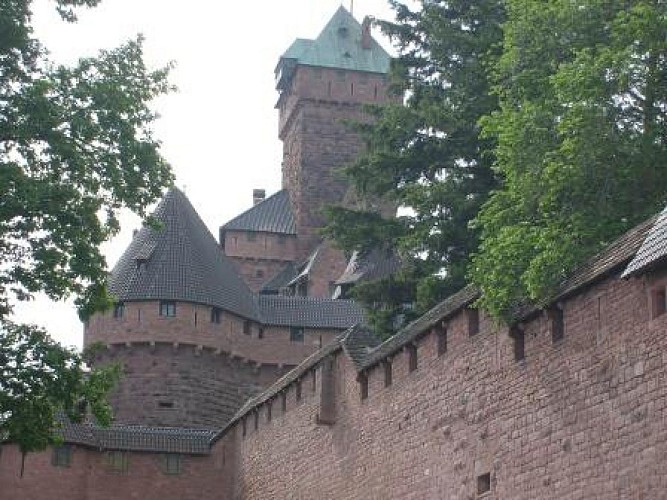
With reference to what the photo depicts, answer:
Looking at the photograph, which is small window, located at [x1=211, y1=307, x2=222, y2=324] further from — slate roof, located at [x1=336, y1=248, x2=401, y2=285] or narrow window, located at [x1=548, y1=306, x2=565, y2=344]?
narrow window, located at [x1=548, y1=306, x2=565, y2=344]

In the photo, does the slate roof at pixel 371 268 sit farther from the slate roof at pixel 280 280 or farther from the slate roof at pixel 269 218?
the slate roof at pixel 269 218

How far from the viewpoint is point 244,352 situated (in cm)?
3928

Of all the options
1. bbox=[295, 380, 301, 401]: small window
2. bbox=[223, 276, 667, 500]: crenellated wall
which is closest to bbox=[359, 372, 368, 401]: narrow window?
bbox=[223, 276, 667, 500]: crenellated wall

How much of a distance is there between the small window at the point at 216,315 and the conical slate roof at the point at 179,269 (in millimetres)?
162

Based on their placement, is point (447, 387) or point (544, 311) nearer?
point (544, 311)

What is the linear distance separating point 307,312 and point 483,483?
82.1 ft

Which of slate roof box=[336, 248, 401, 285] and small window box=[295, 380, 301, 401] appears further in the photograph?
slate roof box=[336, 248, 401, 285]

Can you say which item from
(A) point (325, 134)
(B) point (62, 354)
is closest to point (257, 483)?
(B) point (62, 354)

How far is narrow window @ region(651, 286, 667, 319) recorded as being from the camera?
13047 millimetres

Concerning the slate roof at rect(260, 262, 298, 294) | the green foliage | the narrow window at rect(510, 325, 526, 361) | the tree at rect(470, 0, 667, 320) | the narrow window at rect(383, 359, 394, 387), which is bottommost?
the green foliage

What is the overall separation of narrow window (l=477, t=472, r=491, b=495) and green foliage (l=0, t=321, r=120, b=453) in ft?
16.3

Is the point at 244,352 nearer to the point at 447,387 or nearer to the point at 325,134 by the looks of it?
the point at 325,134

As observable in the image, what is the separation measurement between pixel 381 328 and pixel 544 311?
9665 millimetres

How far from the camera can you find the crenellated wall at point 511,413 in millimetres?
13367
